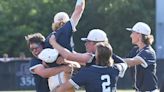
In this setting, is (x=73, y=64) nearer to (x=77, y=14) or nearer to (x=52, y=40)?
(x=52, y=40)

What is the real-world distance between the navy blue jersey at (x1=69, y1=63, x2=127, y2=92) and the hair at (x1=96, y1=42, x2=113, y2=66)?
83 mm

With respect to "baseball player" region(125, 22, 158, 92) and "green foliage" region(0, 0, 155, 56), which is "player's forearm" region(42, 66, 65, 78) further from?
"green foliage" region(0, 0, 155, 56)

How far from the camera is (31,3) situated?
1799 inches

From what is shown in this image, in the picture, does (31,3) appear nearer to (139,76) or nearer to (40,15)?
(40,15)

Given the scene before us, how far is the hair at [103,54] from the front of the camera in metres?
7.41

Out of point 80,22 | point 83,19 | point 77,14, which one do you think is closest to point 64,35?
point 77,14

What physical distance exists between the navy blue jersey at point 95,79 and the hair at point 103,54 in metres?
0.08

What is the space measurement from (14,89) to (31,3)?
18599mm

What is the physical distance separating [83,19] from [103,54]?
123 feet

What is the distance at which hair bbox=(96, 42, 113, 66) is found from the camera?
7.41 metres

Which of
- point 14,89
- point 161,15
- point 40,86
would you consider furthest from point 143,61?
point 161,15

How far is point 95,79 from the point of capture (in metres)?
7.48

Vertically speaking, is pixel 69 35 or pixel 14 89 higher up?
pixel 69 35

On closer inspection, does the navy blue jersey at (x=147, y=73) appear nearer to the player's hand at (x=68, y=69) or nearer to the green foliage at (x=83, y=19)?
the player's hand at (x=68, y=69)
